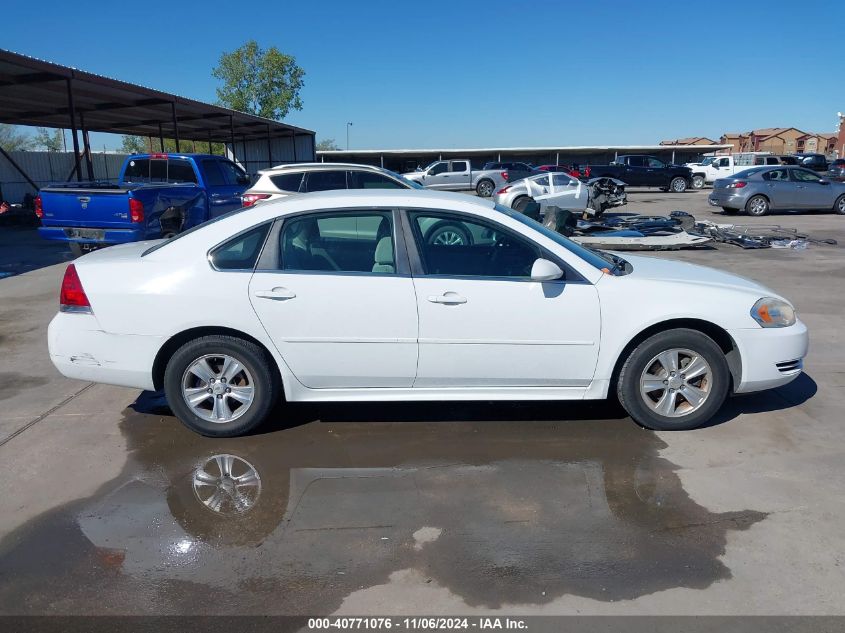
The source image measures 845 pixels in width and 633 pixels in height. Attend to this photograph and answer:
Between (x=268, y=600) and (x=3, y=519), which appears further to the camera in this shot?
(x=3, y=519)

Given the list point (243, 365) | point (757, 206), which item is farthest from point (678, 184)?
point (243, 365)

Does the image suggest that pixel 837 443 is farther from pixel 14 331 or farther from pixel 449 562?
pixel 14 331

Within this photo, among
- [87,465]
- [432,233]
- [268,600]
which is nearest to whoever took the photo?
[268,600]

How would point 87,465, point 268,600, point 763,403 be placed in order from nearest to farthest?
point 268,600, point 87,465, point 763,403

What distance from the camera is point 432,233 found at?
4.52 m

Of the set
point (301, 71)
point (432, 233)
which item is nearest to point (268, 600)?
point (432, 233)

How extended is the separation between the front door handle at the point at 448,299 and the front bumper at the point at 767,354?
6.12 ft

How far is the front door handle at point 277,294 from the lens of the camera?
4270 mm

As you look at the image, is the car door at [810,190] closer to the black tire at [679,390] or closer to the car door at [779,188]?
the car door at [779,188]

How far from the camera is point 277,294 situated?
4.27m

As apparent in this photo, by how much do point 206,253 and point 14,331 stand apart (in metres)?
4.45

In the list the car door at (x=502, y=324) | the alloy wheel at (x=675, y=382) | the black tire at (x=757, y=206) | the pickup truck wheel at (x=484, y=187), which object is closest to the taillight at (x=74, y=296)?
the car door at (x=502, y=324)

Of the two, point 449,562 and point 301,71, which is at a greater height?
point 301,71

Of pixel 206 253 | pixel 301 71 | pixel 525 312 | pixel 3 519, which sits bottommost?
pixel 3 519
